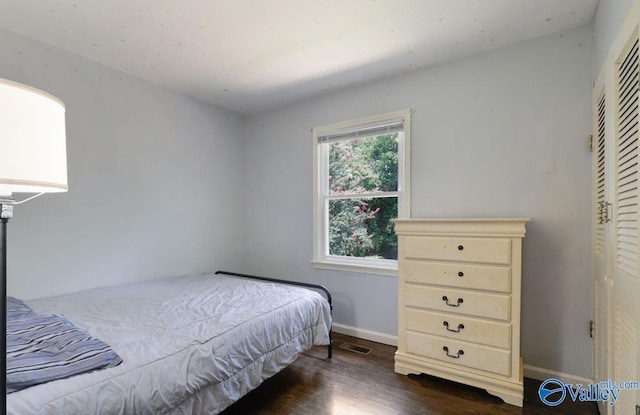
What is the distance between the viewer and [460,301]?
213cm

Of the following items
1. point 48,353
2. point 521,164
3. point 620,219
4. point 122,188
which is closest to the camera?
point 48,353

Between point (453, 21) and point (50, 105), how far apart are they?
88.0 inches

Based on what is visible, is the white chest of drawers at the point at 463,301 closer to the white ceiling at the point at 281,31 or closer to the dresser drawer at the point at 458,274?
the dresser drawer at the point at 458,274

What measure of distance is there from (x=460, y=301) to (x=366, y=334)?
115 centimetres

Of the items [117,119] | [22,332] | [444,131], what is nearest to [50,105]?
[22,332]

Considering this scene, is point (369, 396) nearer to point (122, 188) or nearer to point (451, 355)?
point (451, 355)

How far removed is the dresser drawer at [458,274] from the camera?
201cm

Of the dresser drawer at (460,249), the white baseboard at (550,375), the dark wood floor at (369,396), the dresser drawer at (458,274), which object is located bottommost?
the dark wood floor at (369,396)

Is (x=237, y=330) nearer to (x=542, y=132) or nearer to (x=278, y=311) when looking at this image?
(x=278, y=311)

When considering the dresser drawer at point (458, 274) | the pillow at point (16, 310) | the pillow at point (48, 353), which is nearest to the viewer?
the pillow at point (48, 353)

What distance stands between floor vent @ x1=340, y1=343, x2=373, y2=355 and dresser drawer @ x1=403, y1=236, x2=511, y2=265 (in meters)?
1.00

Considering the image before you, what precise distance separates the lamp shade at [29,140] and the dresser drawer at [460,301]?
2.15m

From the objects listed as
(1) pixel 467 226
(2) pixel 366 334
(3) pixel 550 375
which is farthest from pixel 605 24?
(2) pixel 366 334

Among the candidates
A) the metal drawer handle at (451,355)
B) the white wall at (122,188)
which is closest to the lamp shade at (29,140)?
the white wall at (122,188)
